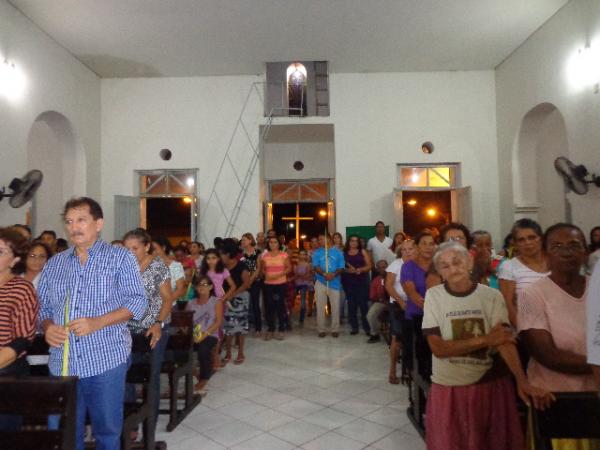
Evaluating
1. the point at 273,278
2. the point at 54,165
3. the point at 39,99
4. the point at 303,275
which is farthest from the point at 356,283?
the point at 54,165

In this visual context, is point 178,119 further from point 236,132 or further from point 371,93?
point 371,93

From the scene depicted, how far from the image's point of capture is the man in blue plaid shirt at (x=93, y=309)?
216 centimetres

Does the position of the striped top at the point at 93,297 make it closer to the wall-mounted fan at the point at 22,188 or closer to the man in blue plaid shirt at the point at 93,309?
the man in blue plaid shirt at the point at 93,309

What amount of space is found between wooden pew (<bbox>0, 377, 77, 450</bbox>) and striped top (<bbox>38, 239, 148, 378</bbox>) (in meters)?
0.35

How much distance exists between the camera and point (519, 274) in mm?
3027

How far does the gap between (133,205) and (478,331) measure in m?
8.77

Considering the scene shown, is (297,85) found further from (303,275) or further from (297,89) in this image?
(303,275)

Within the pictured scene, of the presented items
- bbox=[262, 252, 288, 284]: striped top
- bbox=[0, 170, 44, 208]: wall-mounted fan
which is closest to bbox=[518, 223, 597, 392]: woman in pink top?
bbox=[262, 252, 288, 284]: striped top

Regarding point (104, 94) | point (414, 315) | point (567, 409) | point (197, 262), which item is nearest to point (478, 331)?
point (567, 409)

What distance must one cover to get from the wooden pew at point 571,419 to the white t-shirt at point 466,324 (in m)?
0.51

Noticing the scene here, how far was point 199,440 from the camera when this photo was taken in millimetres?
3430

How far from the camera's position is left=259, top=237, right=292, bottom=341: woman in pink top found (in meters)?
6.80

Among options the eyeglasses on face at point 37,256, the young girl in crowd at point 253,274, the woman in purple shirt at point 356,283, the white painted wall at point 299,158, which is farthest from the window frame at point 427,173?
the eyeglasses on face at point 37,256

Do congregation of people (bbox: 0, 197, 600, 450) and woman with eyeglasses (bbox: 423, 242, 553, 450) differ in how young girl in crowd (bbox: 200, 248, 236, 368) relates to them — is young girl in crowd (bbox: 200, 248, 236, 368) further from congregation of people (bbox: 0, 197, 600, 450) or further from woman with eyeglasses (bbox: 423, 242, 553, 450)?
woman with eyeglasses (bbox: 423, 242, 553, 450)
